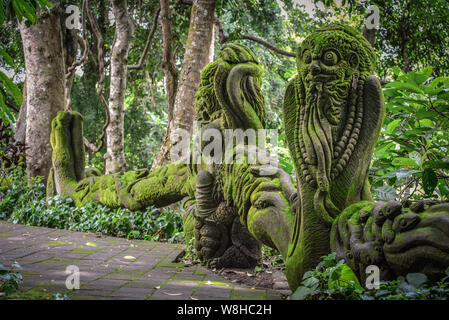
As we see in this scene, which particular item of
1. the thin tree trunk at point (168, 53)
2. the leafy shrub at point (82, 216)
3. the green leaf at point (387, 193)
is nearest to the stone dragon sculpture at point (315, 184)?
the green leaf at point (387, 193)

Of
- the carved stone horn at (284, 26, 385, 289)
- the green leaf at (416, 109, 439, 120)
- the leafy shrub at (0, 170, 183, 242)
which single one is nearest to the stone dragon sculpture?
the carved stone horn at (284, 26, 385, 289)

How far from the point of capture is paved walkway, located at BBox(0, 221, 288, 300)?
8.86ft

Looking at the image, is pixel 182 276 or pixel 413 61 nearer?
pixel 182 276

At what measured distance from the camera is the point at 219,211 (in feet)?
12.7

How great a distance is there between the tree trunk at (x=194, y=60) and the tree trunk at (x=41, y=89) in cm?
362

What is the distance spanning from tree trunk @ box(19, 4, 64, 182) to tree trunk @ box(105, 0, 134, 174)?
1548 mm

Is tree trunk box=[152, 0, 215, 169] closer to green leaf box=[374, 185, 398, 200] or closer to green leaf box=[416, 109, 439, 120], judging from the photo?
green leaf box=[416, 109, 439, 120]

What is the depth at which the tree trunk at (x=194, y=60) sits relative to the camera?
662 cm

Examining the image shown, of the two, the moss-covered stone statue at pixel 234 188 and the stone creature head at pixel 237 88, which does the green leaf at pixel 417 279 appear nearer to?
the moss-covered stone statue at pixel 234 188
